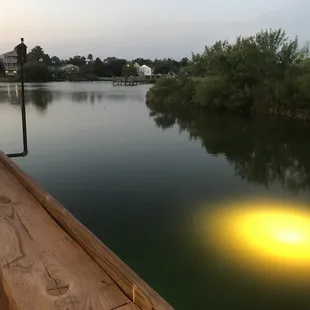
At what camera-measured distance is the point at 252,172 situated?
10508mm

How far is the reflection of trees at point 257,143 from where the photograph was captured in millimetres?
10242

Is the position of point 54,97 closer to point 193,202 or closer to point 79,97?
point 79,97

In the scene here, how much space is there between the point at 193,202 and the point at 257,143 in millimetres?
8432

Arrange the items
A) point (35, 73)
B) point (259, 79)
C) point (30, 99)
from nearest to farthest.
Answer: point (259, 79) → point (30, 99) → point (35, 73)

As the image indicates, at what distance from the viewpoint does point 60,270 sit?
3.03 feet

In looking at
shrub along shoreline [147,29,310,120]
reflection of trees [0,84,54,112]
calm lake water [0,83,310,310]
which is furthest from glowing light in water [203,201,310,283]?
reflection of trees [0,84,54,112]

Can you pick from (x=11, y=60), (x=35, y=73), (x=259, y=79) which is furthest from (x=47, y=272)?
(x=35, y=73)

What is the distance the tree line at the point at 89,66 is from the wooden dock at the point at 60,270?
7647 centimetres

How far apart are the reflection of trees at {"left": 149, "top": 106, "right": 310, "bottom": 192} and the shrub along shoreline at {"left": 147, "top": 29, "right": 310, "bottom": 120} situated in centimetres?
158

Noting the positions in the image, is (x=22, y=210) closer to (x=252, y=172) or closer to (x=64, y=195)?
(x=64, y=195)

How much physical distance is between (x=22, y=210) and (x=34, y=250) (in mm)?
328

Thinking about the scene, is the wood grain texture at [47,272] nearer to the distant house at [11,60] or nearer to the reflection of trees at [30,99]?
the distant house at [11,60]

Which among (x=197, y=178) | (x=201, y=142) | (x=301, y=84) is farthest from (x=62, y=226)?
(x=301, y=84)

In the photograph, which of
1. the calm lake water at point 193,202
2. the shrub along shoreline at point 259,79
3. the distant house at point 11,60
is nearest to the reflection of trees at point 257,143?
the calm lake water at point 193,202
